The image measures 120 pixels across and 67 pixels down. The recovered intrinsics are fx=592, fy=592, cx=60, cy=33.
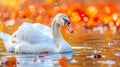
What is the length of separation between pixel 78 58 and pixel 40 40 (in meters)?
1.17

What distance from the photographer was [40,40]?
9.46 meters

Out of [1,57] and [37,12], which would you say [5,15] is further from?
[1,57]

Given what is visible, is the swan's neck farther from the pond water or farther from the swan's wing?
the pond water

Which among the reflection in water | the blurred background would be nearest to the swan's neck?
the reflection in water

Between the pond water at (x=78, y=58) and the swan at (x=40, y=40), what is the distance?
226 millimetres

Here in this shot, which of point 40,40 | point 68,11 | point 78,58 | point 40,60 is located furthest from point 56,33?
point 68,11

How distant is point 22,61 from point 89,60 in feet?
3.04

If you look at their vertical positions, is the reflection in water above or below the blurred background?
below

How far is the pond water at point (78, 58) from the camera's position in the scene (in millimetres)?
7703

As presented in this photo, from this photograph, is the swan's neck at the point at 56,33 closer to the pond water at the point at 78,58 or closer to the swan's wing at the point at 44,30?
the swan's wing at the point at 44,30

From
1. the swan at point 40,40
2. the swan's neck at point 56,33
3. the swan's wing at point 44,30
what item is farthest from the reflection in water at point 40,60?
the swan's wing at point 44,30

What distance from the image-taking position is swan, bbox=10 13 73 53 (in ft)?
30.7

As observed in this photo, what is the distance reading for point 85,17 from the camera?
15898 mm

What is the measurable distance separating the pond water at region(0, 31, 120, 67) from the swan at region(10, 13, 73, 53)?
0.23 metres
